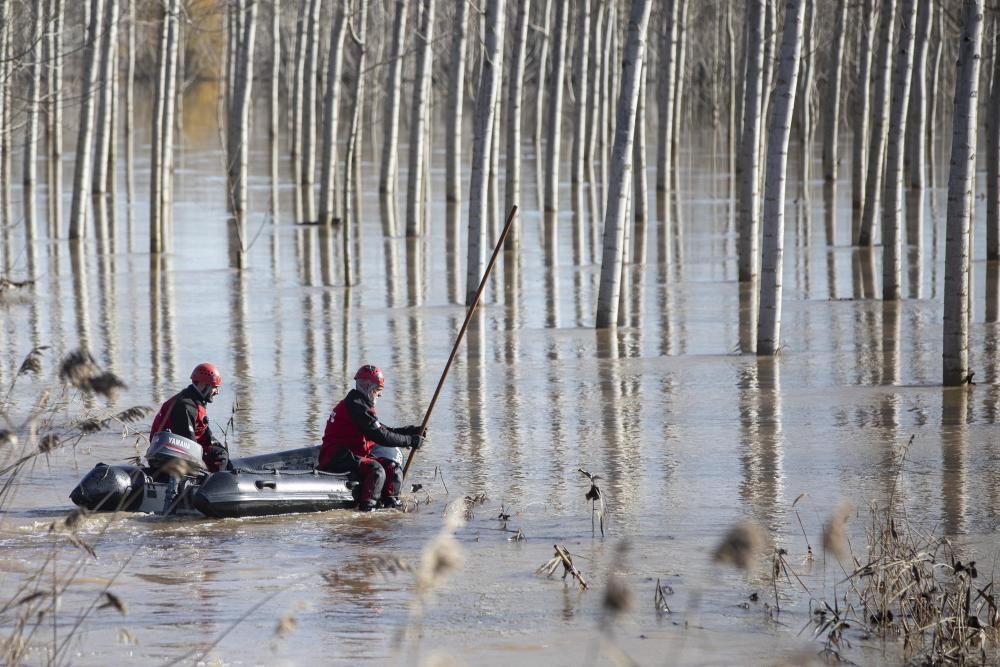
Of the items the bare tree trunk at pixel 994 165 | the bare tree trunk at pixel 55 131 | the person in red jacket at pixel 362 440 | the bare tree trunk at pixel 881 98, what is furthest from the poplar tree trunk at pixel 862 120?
the person in red jacket at pixel 362 440

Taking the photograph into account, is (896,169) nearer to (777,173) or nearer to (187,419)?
(777,173)

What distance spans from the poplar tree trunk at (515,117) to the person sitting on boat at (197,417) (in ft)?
42.6

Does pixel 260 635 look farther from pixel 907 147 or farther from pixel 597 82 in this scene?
pixel 907 147

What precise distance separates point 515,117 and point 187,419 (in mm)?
14337

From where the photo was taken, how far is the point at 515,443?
11242 millimetres

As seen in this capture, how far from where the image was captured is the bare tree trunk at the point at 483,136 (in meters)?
17.4

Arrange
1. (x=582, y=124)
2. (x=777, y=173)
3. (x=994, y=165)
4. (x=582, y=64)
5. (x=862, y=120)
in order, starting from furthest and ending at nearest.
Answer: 1. (x=582, y=124)
2. (x=582, y=64)
3. (x=862, y=120)
4. (x=994, y=165)
5. (x=777, y=173)

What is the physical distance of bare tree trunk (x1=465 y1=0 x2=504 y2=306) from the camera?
17375 millimetres

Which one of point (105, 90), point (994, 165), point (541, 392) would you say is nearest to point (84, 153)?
point (105, 90)

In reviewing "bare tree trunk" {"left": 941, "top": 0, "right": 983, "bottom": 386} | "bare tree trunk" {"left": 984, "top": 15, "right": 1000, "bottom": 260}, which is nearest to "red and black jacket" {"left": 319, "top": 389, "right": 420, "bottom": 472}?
"bare tree trunk" {"left": 941, "top": 0, "right": 983, "bottom": 386}

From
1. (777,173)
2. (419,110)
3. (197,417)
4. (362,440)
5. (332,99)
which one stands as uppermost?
(332,99)

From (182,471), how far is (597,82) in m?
29.1

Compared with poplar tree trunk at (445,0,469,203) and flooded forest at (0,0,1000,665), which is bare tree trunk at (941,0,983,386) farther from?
poplar tree trunk at (445,0,469,203)

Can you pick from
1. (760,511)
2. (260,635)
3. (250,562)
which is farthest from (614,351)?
(260,635)
